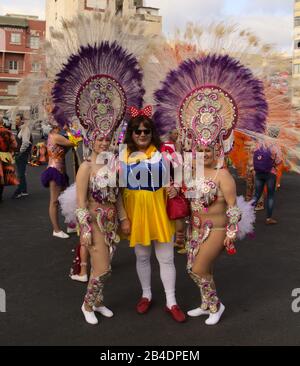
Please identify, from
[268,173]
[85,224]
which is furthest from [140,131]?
[268,173]

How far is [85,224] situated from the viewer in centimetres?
333

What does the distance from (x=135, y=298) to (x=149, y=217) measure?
992 mm

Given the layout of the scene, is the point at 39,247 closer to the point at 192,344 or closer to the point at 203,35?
the point at 192,344

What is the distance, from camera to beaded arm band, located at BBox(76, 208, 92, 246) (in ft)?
10.9

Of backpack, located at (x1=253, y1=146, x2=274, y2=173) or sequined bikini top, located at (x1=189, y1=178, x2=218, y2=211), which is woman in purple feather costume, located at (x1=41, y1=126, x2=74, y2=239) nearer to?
sequined bikini top, located at (x1=189, y1=178, x2=218, y2=211)

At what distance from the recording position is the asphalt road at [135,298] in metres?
3.27

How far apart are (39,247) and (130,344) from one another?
2806mm

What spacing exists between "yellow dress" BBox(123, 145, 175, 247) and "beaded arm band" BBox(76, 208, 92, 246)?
1.16 ft

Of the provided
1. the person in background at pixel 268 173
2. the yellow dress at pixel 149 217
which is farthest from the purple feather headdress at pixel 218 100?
the person in background at pixel 268 173

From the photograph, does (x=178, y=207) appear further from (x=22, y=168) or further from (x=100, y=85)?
(x=22, y=168)

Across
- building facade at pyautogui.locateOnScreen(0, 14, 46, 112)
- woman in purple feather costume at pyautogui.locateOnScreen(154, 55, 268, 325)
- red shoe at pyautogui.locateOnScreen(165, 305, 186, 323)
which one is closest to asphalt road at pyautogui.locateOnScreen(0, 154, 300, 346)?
red shoe at pyautogui.locateOnScreen(165, 305, 186, 323)

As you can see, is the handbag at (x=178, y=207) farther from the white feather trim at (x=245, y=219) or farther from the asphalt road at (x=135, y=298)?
the asphalt road at (x=135, y=298)

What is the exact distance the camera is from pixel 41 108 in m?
4.09
